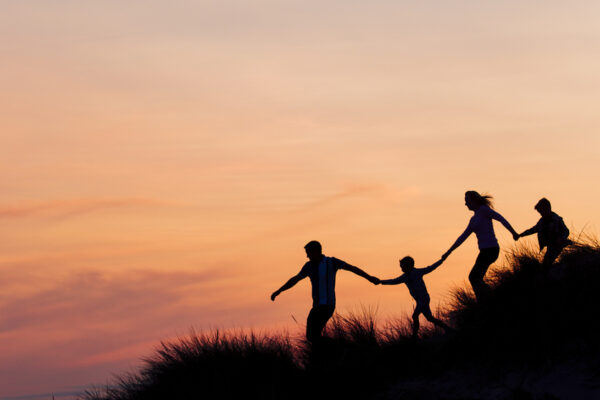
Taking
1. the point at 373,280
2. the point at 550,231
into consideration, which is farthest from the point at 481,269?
the point at 550,231

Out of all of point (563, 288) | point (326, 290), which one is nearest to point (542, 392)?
point (563, 288)

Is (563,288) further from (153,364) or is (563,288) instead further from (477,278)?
(153,364)

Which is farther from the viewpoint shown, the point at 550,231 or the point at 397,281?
the point at 550,231

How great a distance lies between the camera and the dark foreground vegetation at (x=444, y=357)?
42.6ft

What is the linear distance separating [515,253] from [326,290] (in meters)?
5.29

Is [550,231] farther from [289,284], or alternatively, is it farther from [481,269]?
[289,284]

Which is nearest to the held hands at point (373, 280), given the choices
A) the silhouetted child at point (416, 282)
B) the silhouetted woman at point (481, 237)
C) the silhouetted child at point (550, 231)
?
the silhouetted child at point (416, 282)

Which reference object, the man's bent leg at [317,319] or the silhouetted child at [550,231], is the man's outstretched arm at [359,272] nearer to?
the man's bent leg at [317,319]

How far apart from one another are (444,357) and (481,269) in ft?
5.95

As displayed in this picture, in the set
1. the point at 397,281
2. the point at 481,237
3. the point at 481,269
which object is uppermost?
the point at 481,237

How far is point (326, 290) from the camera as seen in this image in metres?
14.5

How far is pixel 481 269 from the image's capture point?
1505cm

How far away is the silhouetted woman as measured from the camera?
592 inches

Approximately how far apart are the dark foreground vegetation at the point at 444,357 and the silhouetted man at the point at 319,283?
700mm
